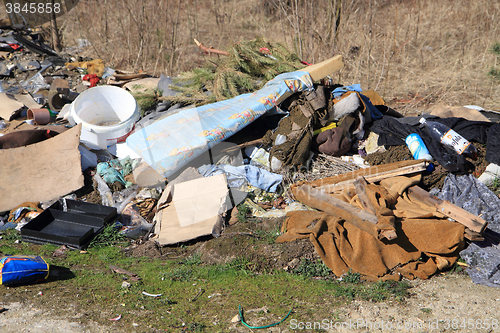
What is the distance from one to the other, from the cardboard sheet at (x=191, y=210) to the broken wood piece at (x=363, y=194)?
4.88ft

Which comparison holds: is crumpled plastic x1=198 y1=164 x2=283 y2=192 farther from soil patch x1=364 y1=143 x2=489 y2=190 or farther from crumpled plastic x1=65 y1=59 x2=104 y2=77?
crumpled plastic x1=65 y1=59 x2=104 y2=77

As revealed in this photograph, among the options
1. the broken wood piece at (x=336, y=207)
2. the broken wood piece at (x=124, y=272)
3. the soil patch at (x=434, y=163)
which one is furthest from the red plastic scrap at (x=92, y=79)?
the soil patch at (x=434, y=163)

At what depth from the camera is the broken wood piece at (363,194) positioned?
11.7 ft

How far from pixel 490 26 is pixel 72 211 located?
9.57 metres

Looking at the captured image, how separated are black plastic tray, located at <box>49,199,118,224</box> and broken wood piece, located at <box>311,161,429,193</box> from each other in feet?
8.13

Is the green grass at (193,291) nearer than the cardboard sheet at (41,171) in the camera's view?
Yes

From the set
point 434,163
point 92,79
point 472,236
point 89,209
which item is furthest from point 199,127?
point 92,79

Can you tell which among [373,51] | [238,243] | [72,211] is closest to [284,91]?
[238,243]

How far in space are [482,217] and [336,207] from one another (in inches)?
63.1

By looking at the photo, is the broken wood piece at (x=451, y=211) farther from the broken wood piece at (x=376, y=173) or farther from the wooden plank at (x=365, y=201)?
the wooden plank at (x=365, y=201)

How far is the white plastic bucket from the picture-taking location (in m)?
5.08

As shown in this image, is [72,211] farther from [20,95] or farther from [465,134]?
[465,134]

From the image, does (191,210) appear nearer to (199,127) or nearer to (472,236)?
(199,127)

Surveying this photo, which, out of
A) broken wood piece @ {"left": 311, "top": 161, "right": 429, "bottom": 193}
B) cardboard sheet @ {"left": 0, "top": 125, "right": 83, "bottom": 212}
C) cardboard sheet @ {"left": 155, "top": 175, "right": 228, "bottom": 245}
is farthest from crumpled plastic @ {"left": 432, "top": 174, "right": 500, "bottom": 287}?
cardboard sheet @ {"left": 0, "top": 125, "right": 83, "bottom": 212}
